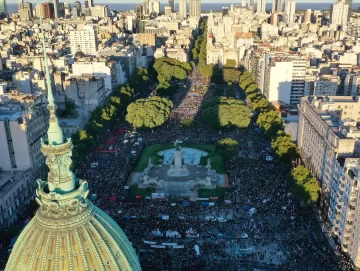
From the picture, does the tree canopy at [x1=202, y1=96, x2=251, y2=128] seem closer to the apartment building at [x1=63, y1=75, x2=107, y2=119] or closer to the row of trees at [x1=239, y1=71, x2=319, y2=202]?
the row of trees at [x1=239, y1=71, x2=319, y2=202]

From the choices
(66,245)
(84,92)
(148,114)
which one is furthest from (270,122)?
(66,245)

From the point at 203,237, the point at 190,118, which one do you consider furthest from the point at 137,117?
the point at 203,237

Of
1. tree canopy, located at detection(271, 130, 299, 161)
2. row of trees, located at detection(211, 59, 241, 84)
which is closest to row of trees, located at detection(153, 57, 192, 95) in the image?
row of trees, located at detection(211, 59, 241, 84)

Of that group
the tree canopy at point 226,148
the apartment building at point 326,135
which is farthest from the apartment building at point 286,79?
the tree canopy at point 226,148

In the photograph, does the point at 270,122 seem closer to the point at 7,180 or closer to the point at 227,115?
the point at 227,115

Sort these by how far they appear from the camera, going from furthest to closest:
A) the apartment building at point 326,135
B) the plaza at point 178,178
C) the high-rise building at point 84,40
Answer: the high-rise building at point 84,40, the plaza at point 178,178, the apartment building at point 326,135

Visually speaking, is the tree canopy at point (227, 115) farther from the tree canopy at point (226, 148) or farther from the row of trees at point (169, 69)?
the row of trees at point (169, 69)
